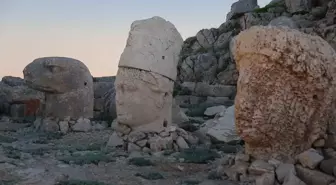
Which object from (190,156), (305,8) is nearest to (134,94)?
(190,156)

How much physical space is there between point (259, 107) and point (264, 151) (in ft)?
2.14

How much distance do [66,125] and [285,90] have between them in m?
7.28

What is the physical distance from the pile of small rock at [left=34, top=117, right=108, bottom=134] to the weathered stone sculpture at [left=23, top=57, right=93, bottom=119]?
0.46 feet

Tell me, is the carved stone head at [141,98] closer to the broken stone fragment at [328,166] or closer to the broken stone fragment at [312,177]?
the broken stone fragment at [312,177]

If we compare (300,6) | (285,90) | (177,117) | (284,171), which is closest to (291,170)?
(284,171)

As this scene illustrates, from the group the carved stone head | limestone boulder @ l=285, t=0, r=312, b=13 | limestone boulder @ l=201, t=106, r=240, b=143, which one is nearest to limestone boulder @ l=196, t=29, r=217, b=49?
limestone boulder @ l=285, t=0, r=312, b=13

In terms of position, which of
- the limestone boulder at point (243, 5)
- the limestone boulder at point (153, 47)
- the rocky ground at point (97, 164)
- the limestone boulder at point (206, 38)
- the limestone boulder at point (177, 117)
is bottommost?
the rocky ground at point (97, 164)

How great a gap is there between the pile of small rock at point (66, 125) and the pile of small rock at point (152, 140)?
2.65 m

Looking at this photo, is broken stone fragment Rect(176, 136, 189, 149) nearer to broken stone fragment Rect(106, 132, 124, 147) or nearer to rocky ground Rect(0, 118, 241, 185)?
rocky ground Rect(0, 118, 241, 185)

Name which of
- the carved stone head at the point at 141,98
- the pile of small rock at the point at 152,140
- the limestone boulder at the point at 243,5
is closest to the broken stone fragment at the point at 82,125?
the pile of small rock at the point at 152,140

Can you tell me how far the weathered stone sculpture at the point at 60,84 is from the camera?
1188 cm

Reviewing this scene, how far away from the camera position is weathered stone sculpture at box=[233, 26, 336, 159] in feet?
19.2

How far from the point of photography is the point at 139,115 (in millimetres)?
9180

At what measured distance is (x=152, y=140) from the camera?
29.1 feet
